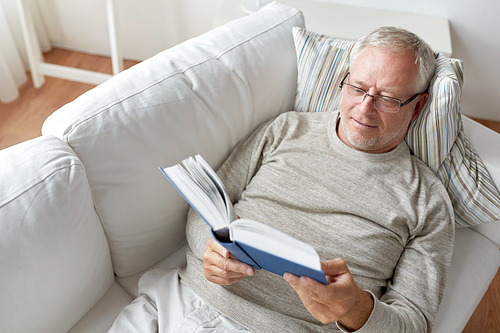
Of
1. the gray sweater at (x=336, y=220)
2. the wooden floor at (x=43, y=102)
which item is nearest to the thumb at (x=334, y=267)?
the gray sweater at (x=336, y=220)

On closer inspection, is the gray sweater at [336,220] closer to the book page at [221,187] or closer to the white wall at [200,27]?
the book page at [221,187]

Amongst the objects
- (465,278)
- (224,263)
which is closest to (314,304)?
(224,263)

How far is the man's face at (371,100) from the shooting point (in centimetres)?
116

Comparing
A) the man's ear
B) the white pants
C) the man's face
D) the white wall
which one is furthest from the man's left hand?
the white wall

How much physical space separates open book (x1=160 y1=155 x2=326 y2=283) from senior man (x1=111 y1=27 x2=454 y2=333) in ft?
0.78

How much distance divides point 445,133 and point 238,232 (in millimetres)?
853

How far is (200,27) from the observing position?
246 centimetres

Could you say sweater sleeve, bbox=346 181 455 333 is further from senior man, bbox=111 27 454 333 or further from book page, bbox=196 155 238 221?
book page, bbox=196 155 238 221

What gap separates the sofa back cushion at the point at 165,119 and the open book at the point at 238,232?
1.08ft

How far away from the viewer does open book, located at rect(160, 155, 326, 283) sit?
0.64 m

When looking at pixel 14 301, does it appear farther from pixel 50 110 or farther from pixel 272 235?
pixel 50 110

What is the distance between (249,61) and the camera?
1.32 m

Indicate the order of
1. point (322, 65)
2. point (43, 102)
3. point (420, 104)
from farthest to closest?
point (43, 102) → point (322, 65) → point (420, 104)

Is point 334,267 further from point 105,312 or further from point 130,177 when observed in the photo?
point 105,312
